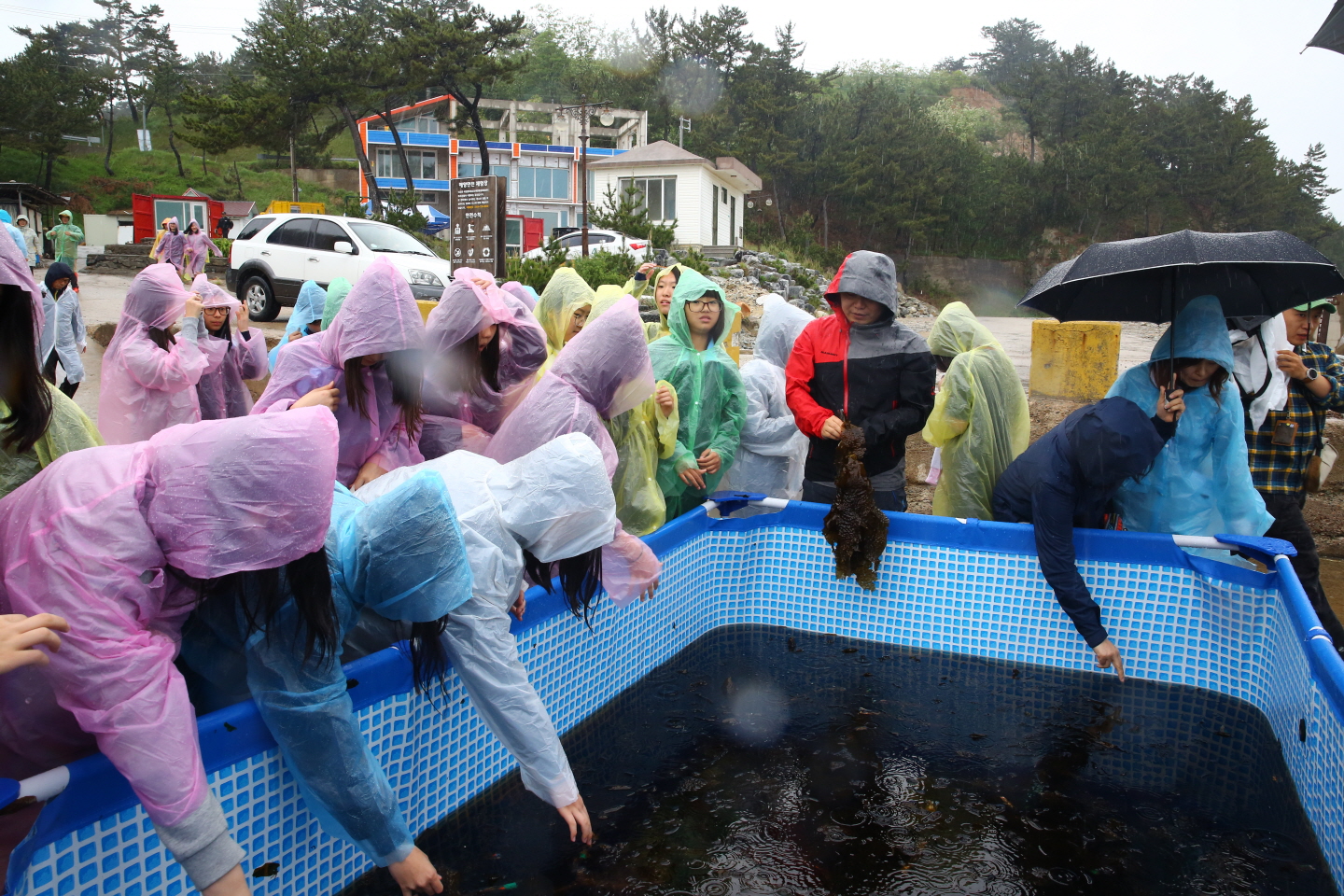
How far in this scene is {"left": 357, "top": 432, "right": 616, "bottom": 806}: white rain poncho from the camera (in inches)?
75.7

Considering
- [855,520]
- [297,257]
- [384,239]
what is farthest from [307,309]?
[384,239]

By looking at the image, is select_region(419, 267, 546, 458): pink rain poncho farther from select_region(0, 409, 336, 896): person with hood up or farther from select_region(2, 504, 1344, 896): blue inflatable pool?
select_region(0, 409, 336, 896): person with hood up

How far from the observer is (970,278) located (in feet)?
139

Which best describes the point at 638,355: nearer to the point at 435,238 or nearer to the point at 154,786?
the point at 154,786

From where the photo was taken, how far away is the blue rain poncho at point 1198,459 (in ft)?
9.20

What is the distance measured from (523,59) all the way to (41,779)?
30564mm

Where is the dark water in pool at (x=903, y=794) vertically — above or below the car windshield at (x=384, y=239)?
below

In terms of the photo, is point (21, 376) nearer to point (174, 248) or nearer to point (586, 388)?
point (586, 388)

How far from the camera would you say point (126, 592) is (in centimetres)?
141

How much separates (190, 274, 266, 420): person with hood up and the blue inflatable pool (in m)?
2.64

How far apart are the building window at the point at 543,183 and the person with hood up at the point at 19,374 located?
125 ft

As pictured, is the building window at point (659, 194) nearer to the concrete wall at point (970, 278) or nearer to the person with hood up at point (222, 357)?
the concrete wall at point (970, 278)

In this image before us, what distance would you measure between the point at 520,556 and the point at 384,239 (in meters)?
10.6

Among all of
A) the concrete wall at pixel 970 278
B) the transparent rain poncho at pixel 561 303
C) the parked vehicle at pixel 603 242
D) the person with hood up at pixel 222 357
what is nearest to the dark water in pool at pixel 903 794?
the transparent rain poncho at pixel 561 303
